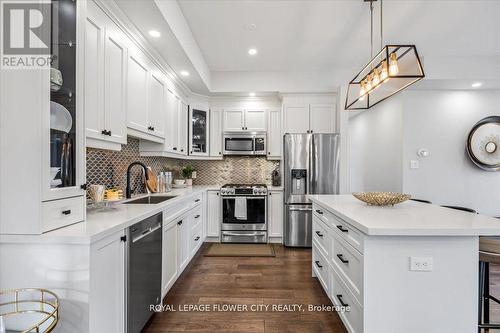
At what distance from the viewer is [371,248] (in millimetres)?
1364

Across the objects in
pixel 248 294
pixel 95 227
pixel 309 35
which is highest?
pixel 309 35

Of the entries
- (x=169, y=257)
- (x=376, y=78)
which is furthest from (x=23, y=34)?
(x=376, y=78)

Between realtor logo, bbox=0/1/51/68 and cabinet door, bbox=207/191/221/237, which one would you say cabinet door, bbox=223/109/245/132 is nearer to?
cabinet door, bbox=207/191/221/237

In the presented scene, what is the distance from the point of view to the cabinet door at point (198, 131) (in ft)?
13.4

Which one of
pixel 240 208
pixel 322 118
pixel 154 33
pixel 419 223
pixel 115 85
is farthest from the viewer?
pixel 322 118

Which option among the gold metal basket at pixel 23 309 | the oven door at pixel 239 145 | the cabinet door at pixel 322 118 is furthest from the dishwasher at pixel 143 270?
the cabinet door at pixel 322 118

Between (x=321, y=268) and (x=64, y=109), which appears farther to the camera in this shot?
(x=321, y=268)

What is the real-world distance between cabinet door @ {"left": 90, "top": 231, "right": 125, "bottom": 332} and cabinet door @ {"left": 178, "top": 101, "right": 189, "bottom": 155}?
237 centimetres

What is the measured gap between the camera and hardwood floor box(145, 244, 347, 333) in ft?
6.30

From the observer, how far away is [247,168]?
4.57 m

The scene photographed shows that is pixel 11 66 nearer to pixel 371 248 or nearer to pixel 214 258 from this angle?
pixel 371 248

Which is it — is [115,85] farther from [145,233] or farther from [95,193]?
[145,233]

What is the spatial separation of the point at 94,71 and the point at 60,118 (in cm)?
53

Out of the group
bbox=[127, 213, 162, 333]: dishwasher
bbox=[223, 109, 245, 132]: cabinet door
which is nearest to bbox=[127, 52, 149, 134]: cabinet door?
bbox=[127, 213, 162, 333]: dishwasher
